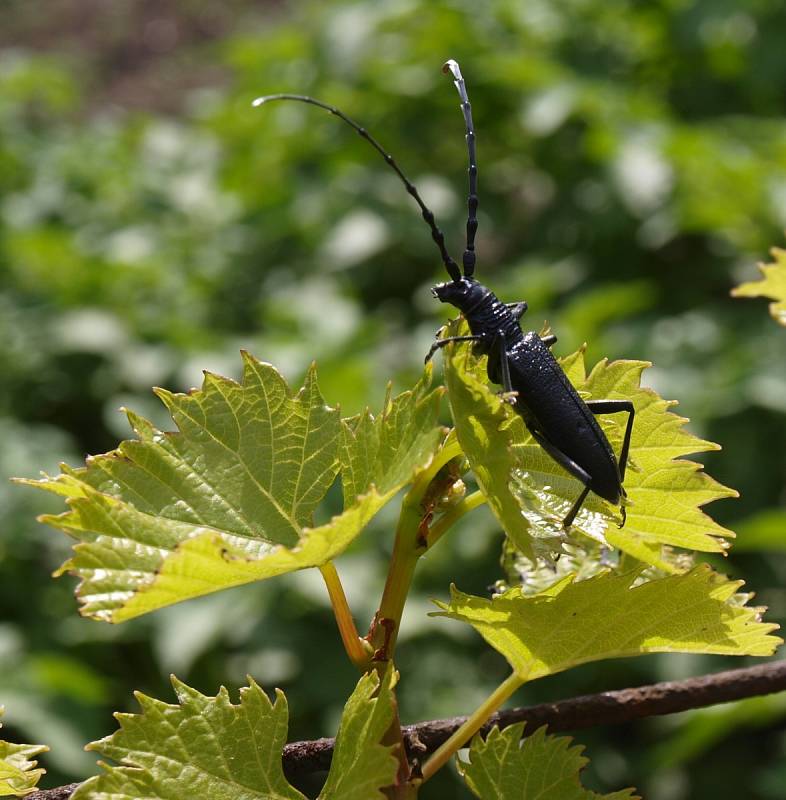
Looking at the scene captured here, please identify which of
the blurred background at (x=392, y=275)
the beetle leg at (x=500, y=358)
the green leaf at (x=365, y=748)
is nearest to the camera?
the green leaf at (x=365, y=748)

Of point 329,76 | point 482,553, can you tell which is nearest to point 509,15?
point 329,76

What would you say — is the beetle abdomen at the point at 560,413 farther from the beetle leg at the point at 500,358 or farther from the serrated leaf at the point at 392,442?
the serrated leaf at the point at 392,442

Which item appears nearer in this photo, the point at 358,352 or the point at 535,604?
the point at 535,604

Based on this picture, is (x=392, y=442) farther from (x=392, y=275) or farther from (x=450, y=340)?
(x=392, y=275)

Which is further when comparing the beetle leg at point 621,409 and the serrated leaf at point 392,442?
the beetle leg at point 621,409

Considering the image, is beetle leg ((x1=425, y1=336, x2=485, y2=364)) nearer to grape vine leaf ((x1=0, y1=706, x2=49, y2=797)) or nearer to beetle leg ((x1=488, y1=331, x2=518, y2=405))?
beetle leg ((x1=488, y1=331, x2=518, y2=405))

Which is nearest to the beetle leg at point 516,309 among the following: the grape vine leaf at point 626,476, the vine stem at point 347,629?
the grape vine leaf at point 626,476

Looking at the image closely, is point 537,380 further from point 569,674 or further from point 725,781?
point 725,781
